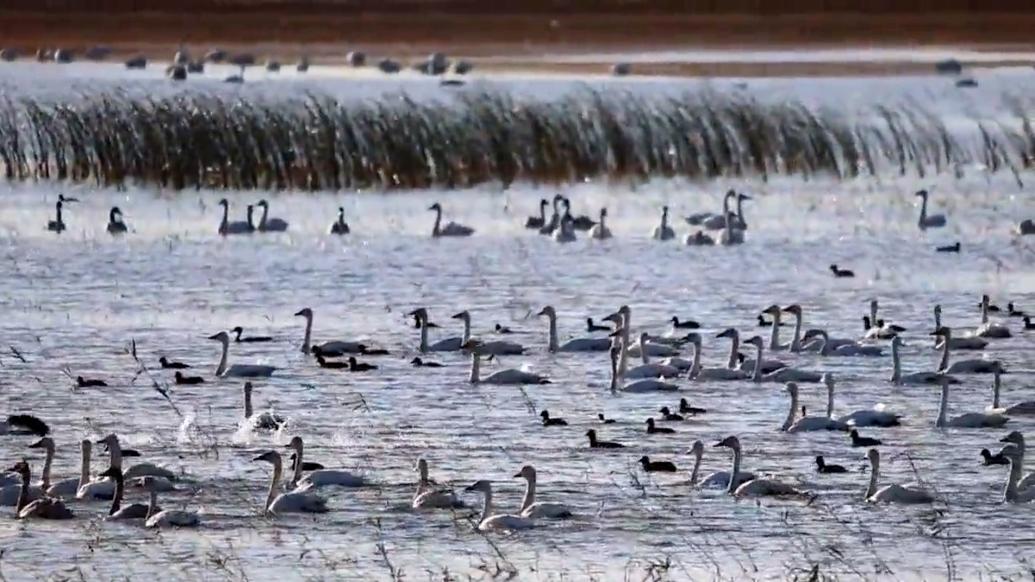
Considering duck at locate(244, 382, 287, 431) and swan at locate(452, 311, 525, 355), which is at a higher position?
swan at locate(452, 311, 525, 355)

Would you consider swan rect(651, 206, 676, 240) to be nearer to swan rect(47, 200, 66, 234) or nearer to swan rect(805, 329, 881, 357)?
swan rect(47, 200, 66, 234)

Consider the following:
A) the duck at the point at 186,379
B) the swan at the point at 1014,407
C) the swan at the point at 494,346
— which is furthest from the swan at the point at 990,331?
the duck at the point at 186,379

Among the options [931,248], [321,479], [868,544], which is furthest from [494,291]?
[868,544]

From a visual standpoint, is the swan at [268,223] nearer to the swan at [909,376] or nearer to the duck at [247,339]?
the duck at [247,339]

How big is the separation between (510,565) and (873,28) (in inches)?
1751

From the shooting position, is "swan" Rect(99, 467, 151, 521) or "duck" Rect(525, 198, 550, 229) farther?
"duck" Rect(525, 198, 550, 229)

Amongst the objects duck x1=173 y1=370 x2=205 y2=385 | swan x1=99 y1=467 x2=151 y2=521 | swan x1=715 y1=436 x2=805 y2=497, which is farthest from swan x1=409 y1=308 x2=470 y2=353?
swan x1=99 y1=467 x2=151 y2=521

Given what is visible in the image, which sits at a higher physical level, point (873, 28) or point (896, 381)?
point (873, 28)

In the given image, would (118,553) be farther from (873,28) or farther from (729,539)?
(873,28)

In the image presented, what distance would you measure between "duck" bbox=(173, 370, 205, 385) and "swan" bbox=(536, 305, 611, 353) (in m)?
2.49

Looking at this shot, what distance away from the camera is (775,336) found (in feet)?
52.3

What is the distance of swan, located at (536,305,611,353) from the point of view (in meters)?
15.9

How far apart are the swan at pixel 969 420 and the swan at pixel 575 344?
341 cm

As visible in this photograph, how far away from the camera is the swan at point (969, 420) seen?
42.7 feet
